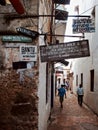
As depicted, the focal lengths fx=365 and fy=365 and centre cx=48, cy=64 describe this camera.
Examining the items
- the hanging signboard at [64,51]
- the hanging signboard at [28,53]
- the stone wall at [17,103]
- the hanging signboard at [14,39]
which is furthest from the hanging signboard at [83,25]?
the stone wall at [17,103]

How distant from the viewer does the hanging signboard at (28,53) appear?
31.6 ft

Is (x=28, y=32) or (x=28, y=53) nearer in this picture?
(x=28, y=32)

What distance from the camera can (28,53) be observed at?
31.7ft

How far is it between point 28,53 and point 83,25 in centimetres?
254

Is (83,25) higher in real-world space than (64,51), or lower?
higher

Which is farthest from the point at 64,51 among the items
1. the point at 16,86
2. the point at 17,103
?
the point at 17,103

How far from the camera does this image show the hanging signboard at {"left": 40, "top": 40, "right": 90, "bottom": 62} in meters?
→ 9.53

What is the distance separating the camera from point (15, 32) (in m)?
9.62

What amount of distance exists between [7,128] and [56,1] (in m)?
9.29

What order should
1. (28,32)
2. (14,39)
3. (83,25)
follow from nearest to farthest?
1. (28,32)
2. (14,39)
3. (83,25)

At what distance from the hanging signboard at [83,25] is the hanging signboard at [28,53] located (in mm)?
2298

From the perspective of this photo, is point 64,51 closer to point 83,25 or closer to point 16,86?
point 16,86

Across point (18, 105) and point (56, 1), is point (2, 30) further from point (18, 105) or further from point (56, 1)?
point (56, 1)

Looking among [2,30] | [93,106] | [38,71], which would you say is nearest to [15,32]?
[2,30]
